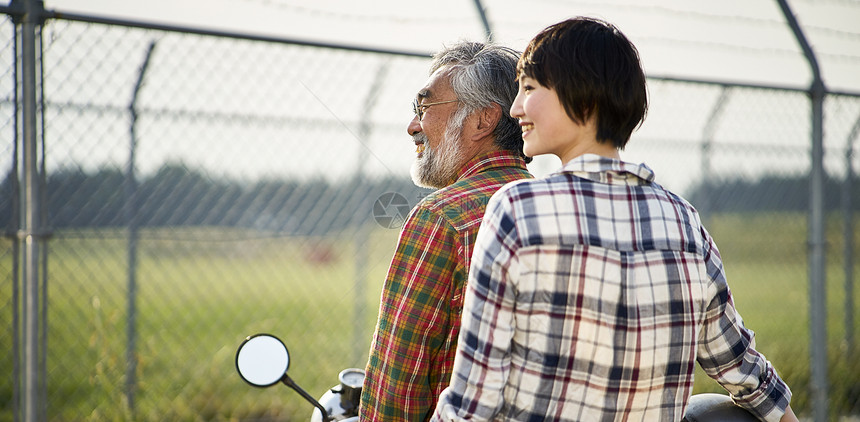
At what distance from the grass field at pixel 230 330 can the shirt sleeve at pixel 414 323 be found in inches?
39.9

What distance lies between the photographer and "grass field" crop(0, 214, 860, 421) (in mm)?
4086

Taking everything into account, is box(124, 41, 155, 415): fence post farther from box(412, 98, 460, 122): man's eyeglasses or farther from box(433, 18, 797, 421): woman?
box(433, 18, 797, 421): woman

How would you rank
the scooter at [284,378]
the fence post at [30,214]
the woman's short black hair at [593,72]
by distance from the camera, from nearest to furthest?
the woman's short black hair at [593,72]
the scooter at [284,378]
the fence post at [30,214]

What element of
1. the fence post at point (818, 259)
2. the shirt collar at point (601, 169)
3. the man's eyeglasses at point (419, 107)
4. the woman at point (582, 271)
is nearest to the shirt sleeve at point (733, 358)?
the woman at point (582, 271)

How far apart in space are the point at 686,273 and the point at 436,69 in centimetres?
103

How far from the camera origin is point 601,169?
1271mm

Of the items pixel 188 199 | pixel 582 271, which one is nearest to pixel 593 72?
pixel 582 271

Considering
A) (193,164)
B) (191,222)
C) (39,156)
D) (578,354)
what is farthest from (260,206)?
(578,354)

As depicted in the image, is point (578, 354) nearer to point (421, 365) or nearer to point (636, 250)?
point (636, 250)

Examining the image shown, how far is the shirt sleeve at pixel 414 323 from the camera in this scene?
1.55 metres

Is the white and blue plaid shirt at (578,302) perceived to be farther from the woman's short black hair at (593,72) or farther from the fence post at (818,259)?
the fence post at (818,259)

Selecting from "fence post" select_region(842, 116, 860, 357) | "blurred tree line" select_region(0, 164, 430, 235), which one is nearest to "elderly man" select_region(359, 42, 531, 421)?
"blurred tree line" select_region(0, 164, 430, 235)

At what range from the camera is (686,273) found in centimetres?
130

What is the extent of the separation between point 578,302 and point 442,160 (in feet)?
2.74
